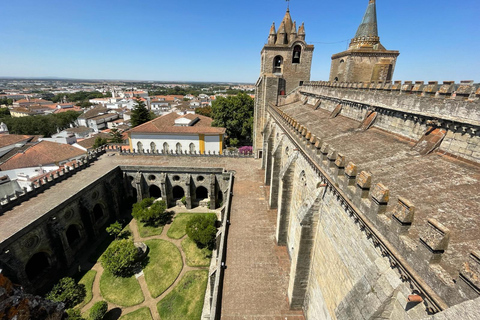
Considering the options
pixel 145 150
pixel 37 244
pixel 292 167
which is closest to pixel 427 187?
pixel 292 167

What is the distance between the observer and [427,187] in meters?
6.50

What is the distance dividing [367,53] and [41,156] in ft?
133

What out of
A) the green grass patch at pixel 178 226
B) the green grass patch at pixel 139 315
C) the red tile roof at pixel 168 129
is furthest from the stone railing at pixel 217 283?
the red tile roof at pixel 168 129

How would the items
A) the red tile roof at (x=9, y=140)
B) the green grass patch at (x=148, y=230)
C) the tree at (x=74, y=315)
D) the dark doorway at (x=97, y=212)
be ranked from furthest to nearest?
the red tile roof at (x=9, y=140) → the dark doorway at (x=97, y=212) → the green grass patch at (x=148, y=230) → the tree at (x=74, y=315)

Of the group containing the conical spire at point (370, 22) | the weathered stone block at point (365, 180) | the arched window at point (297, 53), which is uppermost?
the conical spire at point (370, 22)

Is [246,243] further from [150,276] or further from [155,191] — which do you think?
[155,191]

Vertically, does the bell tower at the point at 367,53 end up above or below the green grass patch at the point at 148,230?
above

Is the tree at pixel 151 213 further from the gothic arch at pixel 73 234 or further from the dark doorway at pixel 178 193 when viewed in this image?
the gothic arch at pixel 73 234

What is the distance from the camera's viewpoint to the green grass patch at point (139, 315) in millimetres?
15602

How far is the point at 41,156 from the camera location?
30.2m

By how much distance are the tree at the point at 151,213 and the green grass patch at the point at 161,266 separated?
9.05ft

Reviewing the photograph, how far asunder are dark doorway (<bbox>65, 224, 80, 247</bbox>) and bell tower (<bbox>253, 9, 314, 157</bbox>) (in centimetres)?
2431

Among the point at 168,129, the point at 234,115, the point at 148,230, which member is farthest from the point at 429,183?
the point at 234,115

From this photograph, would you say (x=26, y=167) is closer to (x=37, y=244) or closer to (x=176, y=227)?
(x=37, y=244)
